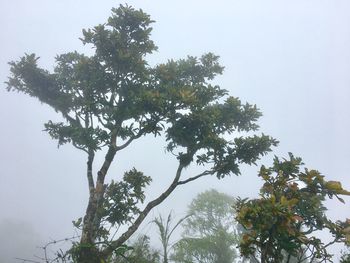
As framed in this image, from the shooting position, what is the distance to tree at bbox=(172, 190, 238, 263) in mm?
27344

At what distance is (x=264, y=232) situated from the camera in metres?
5.55

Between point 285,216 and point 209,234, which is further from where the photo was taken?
point 209,234

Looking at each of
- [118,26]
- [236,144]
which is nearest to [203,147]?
[236,144]

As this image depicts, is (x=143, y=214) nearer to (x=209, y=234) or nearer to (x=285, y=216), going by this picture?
(x=285, y=216)

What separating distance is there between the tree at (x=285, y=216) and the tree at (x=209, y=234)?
18239mm

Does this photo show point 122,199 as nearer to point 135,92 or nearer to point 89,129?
point 89,129

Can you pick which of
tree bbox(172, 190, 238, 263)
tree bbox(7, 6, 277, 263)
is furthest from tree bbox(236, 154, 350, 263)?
tree bbox(172, 190, 238, 263)

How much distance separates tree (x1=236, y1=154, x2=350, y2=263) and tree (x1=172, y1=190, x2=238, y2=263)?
18239mm

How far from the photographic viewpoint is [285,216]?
17.5 feet

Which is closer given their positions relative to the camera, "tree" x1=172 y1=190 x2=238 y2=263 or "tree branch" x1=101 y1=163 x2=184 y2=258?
"tree branch" x1=101 y1=163 x2=184 y2=258

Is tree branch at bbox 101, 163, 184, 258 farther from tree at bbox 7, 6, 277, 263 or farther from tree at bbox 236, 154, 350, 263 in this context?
tree at bbox 236, 154, 350, 263

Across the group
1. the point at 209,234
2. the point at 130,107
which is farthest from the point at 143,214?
the point at 209,234

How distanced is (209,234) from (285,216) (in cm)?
2759

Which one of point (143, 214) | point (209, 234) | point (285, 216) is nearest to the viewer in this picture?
point (285, 216)
